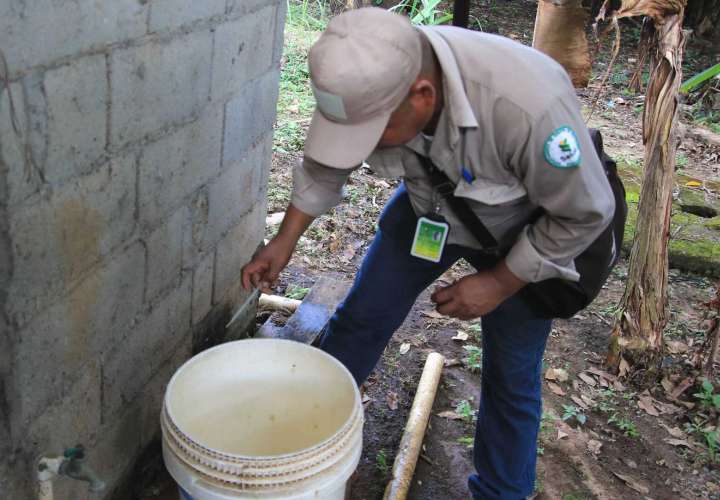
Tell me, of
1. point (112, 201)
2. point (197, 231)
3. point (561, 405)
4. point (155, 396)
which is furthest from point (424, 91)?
point (561, 405)

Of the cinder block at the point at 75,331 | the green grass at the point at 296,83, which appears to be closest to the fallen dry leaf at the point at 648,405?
the cinder block at the point at 75,331

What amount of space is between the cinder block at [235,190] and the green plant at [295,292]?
893 millimetres

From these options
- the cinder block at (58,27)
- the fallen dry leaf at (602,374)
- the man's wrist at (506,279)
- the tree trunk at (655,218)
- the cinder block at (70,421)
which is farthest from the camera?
the fallen dry leaf at (602,374)

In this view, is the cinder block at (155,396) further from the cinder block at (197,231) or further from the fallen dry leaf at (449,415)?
the fallen dry leaf at (449,415)

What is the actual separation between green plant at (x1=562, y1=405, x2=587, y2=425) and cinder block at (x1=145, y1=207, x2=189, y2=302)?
1.97 metres

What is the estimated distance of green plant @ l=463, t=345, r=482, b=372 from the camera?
3547mm

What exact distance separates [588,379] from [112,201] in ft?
8.73

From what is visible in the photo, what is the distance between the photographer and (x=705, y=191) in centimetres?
583

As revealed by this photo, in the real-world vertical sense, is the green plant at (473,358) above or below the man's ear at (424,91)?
below

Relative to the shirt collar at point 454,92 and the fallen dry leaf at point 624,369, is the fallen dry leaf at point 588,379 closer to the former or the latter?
the fallen dry leaf at point 624,369

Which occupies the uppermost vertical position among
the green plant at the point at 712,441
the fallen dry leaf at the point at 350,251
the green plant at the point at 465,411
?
the green plant at the point at 712,441

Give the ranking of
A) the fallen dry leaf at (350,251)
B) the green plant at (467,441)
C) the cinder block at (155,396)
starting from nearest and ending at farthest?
the cinder block at (155,396)
the green plant at (467,441)
the fallen dry leaf at (350,251)

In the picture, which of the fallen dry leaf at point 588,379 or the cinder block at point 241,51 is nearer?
the cinder block at point 241,51

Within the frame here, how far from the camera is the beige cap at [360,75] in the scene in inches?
61.7
